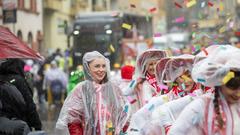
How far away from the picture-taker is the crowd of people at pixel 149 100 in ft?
15.0

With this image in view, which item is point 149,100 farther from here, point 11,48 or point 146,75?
point 11,48

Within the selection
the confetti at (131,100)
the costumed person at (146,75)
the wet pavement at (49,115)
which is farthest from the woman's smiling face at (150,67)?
the wet pavement at (49,115)

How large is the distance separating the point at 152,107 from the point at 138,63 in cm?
255

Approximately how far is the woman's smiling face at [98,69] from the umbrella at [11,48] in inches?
29.1

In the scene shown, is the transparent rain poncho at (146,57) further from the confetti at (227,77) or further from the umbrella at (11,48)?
the confetti at (227,77)

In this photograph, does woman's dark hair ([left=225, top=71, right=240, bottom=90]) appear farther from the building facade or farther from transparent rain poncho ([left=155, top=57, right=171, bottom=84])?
the building facade

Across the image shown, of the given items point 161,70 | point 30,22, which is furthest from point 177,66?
point 30,22

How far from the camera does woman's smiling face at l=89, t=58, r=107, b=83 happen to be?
788cm

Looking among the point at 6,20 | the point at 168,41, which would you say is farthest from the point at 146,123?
the point at 168,41

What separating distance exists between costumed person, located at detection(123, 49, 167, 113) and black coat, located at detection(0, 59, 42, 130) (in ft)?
3.93

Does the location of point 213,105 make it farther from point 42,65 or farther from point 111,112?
point 42,65

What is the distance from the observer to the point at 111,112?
778 centimetres

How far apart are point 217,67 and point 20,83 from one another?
420cm

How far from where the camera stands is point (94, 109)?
7742 millimetres
